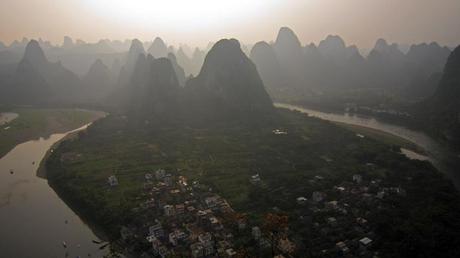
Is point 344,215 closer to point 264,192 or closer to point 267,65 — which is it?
point 264,192

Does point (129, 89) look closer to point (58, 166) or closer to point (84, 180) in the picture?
point (58, 166)

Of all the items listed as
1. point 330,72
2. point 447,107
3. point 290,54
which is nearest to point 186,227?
point 447,107

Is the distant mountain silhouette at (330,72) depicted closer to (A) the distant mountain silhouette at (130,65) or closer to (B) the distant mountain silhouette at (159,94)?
(B) the distant mountain silhouette at (159,94)

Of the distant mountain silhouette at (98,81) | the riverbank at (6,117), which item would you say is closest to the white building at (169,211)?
the riverbank at (6,117)

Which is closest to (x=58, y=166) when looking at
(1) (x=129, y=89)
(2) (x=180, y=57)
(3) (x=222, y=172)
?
(3) (x=222, y=172)

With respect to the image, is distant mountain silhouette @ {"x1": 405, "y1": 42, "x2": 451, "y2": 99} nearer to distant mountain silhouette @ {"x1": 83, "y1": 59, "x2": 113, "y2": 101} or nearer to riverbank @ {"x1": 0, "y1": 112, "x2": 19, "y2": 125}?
distant mountain silhouette @ {"x1": 83, "y1": 59, "x2": 113, "y2": 101}
